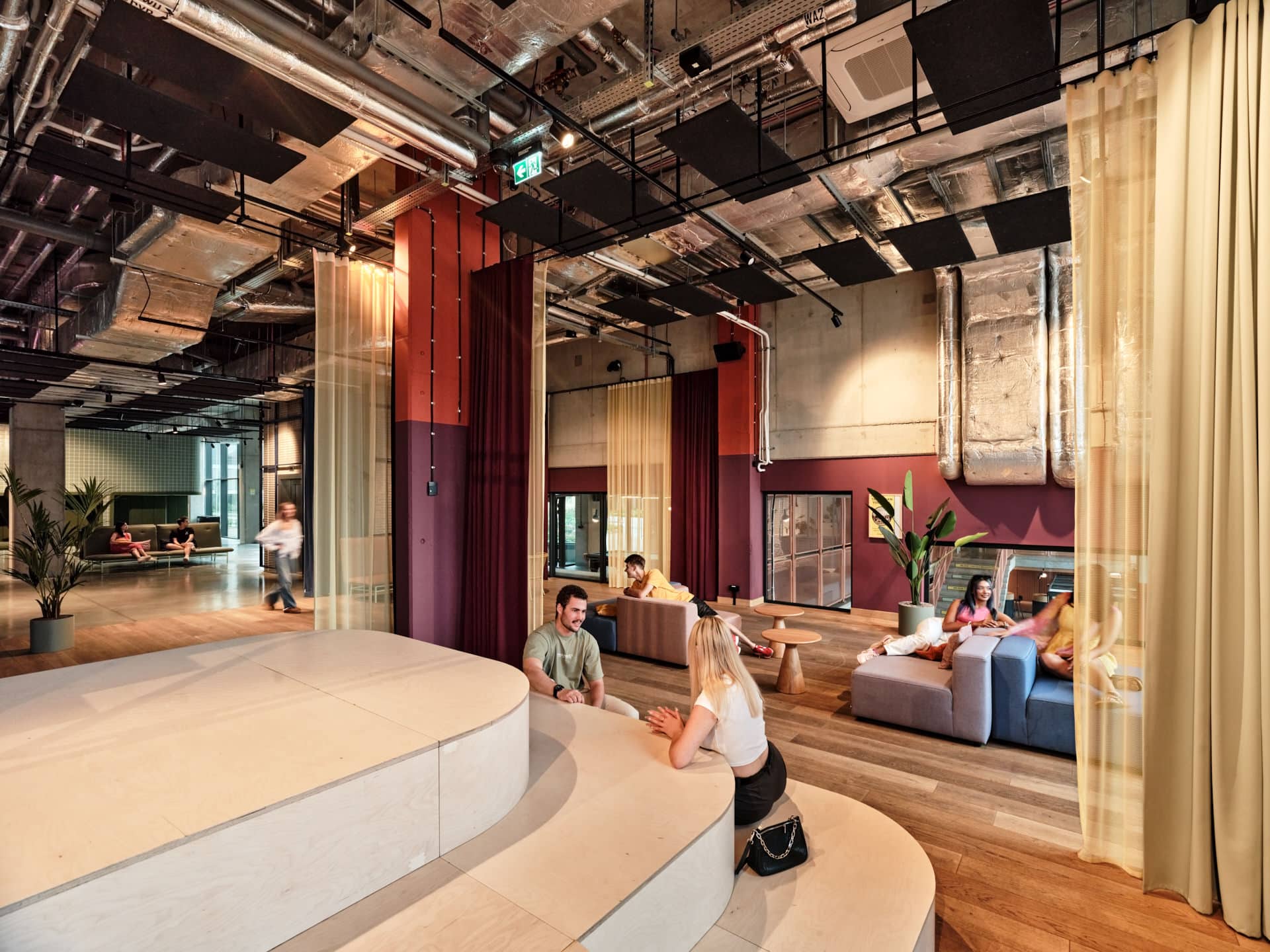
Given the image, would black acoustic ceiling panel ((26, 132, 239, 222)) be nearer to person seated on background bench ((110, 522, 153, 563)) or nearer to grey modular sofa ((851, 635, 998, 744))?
grey modular sofa ((851, 635, 998, 744))

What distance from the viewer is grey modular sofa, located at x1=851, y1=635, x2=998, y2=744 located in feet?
13.1

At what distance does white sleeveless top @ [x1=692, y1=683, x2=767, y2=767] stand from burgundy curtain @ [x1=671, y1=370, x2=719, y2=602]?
6969 mm

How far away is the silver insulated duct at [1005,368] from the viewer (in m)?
6.59

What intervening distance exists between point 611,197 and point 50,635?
6.84 m

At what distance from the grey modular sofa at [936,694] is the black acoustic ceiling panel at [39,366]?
972 centimetres

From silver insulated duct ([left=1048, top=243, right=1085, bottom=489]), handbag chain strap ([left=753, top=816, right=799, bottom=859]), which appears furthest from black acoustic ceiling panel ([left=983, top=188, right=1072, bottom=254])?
handbag chain strap ([left=753, top=816, right=799, bottom=859])

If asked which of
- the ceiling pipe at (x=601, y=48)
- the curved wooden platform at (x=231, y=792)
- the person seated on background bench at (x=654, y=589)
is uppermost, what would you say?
the ceiling pipe at (x=601, y=48)

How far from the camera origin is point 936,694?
412 centimetres

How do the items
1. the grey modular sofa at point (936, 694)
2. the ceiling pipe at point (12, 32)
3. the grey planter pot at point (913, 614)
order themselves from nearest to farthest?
the ceiling pipe at point (12, 32) < the grey modular sofa at point (936, 694) < the grey planter pot at point (913, 614)

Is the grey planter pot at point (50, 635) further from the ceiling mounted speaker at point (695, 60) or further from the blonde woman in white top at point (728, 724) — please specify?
the ceiling mounted speaker at point (695, 60)

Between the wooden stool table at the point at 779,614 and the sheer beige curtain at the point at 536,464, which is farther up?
the sheer beige curtain at the point at 536,464

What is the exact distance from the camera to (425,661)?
2777 millimetres

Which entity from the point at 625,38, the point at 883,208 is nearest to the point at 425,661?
the point at 625,38

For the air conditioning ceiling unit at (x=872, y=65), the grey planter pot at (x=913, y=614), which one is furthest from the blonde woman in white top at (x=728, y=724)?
the grey planter pot at (x=913, y=614)
